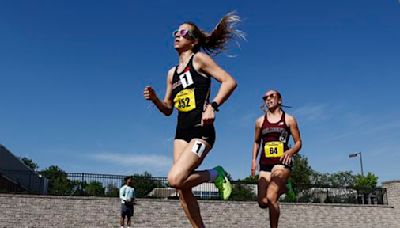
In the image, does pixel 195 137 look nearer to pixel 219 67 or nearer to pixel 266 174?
pixel 219 67

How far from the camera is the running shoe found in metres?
5.08

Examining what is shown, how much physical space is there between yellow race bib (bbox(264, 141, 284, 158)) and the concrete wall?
623 inches

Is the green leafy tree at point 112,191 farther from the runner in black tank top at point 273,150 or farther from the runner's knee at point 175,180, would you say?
the runner's knee at point 175,180

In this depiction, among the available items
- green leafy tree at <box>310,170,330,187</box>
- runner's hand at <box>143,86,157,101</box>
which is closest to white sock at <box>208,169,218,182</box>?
runner's hand at <box>143,86,157,101</box>

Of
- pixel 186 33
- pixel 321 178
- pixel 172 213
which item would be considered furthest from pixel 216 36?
pixel 321 178

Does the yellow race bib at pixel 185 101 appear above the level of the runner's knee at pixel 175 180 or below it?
above

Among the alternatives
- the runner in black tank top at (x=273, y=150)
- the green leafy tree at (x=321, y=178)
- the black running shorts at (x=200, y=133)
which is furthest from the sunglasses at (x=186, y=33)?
the green leafy tree at (x=321, y=178)

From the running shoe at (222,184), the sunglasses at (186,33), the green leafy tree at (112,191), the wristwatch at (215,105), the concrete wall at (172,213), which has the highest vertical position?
the sunglasses at (186,33)

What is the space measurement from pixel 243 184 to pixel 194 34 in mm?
20539

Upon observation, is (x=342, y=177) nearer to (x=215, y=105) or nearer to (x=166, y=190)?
(x=166, y=190)

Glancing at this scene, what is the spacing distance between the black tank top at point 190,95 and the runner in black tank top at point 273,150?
8.01 ft

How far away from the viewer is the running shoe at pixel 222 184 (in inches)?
200

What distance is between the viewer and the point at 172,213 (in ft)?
74.4

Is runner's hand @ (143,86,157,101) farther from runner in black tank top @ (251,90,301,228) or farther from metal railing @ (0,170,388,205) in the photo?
metal railing @ (0,170,388,205)
